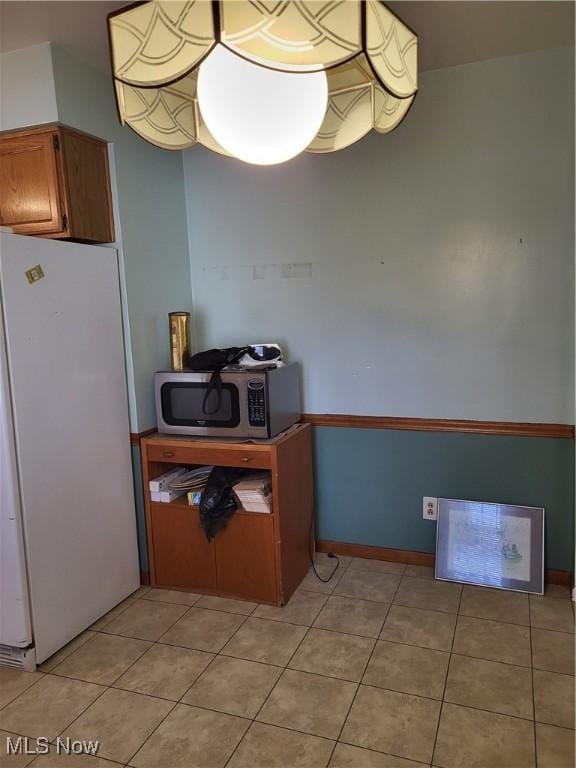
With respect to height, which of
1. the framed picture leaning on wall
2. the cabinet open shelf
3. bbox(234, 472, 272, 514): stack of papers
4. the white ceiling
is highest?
the white ceiling

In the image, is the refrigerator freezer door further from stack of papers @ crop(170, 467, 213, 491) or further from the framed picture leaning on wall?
the framed picture leaning on wall

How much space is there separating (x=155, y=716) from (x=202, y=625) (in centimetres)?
55

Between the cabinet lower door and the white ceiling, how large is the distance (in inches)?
81.4

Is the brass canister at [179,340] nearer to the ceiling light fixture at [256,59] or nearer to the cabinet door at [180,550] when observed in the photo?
the cabinet door at [180,550]

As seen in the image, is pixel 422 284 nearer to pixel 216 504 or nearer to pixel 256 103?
pixel 216 504

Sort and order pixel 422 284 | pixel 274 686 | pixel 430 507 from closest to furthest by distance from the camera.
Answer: pixel 274 686 < pixel 422 284 < pixel 430 507

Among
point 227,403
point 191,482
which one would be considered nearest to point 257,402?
point 227,403

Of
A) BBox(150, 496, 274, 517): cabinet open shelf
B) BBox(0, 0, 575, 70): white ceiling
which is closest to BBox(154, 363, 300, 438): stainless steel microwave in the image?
BBox(150, 496, 274, 517): cabinet open shelf

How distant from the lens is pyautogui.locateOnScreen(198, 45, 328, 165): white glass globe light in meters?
1.28

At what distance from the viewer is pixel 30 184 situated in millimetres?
2303

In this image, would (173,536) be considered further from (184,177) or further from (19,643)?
(184,177)

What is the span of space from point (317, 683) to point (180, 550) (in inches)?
37.9

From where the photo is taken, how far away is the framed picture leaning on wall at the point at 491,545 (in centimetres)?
257

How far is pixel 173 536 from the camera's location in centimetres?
266
